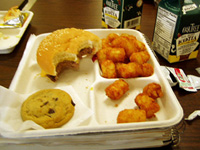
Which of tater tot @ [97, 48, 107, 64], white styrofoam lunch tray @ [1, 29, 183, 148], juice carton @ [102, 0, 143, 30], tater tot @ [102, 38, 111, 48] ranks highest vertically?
juice carton @ [102, 0, 143, 30]

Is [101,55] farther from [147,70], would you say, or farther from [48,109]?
[48,109]

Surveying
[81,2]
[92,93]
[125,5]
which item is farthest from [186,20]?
[81,2]

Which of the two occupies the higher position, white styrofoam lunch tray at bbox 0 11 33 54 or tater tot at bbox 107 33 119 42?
tater tot at bbox 107 33 119 42

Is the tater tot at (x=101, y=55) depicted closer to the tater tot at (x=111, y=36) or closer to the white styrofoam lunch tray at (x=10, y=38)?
the tater tot at (x=111, y=36)

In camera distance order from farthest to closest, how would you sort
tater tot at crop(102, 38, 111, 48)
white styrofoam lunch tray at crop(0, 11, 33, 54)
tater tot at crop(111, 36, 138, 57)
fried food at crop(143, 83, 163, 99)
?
white styrofoam lunch tray at crop(0, 11, 33, 54) < tater tot at crop(102, 38, 111, 48) < tater tot at crop(111, 36, 138, 57) < fried food at crop(143, 83, 163, 99)

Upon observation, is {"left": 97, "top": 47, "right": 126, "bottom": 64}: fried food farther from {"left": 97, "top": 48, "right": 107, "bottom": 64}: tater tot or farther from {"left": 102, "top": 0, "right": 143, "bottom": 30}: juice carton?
{"left": 102, "top": 0, "right": 143, "bottom": 30}: juice carton

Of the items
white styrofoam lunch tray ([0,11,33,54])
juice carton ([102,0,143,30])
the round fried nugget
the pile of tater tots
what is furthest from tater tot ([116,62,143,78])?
white styrofoam lunch tray ([0,11,33,54])

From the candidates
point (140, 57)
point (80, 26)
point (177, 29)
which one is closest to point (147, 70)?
point (140, 57)
